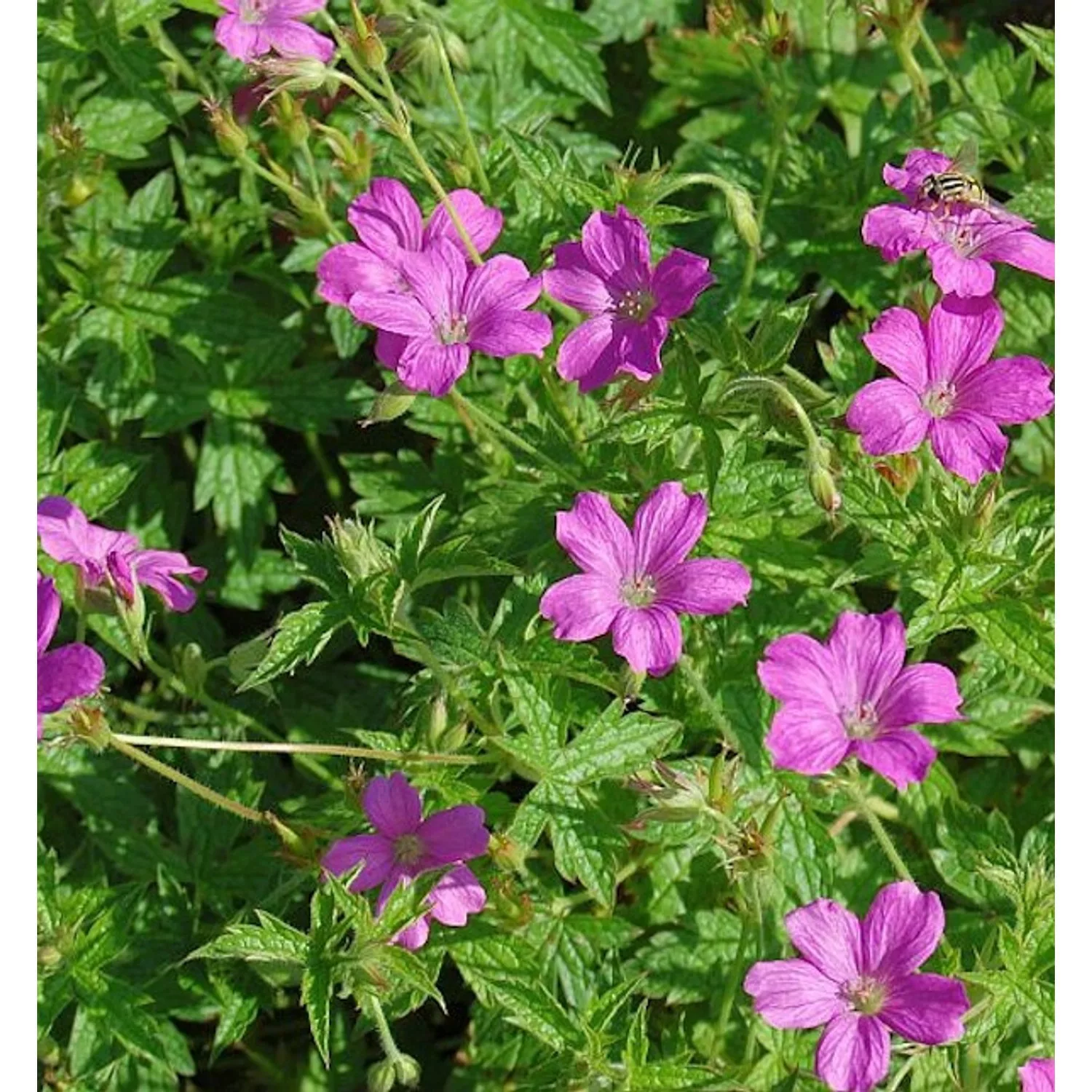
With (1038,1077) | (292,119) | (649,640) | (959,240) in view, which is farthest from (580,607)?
(292,119)

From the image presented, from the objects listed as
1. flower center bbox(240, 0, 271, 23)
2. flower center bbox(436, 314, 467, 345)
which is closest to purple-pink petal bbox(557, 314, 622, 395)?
flower center bbox(436, 314, 467, 345)

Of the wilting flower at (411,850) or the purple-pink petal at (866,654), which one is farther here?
the wilting flower at (411,850)

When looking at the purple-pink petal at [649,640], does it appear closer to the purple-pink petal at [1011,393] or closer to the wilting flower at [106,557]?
the purple-pink petal at [1011,393]

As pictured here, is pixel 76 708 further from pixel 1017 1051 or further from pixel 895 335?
pixel 1017 1051

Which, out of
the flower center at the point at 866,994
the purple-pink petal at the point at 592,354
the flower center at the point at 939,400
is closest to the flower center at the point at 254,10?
the purple-pink petal at the point at 592,354

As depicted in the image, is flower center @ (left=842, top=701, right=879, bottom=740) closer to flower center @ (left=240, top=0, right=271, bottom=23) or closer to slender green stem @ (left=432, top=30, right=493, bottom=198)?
slender green stem @ (left=432, top=30, right=493, bottom=198)
